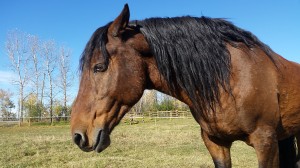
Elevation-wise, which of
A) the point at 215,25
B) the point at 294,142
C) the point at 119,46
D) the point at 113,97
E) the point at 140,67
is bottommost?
the point at 294,142

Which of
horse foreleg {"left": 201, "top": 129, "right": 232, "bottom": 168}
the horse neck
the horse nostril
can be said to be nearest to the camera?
the horse nostril

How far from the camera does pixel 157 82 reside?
2881 mm

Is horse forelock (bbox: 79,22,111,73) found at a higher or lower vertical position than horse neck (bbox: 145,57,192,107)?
higher

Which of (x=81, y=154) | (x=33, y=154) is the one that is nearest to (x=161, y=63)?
(x=81, y=154)

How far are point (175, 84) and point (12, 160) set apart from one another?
272 inches

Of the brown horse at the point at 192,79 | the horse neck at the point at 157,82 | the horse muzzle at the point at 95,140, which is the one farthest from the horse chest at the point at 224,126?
the horse muzzle at the point at 95,140

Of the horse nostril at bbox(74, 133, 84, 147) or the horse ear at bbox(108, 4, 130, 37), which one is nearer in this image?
the horse nostril at bbox(74, 133, 84, 147)

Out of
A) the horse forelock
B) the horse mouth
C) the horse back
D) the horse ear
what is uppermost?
the horse ear

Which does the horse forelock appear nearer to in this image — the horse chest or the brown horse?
the brown horse

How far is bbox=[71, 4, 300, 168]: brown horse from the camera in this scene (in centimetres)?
255

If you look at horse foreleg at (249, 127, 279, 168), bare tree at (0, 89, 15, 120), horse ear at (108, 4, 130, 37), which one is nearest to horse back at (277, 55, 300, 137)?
horse foreleg at (249, 127, 279, 168)

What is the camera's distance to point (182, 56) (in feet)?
9.14

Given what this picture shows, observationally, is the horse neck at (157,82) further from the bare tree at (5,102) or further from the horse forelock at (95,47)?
the bare tree at (5,102)

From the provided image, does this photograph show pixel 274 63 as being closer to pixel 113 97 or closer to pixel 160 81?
pixel 160 81
